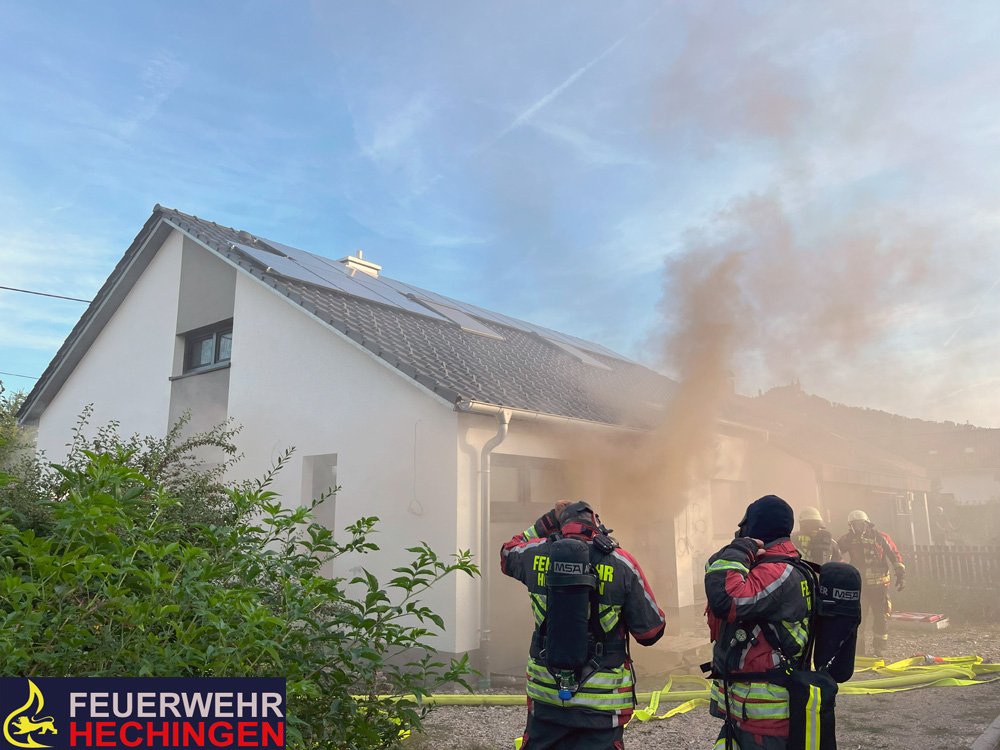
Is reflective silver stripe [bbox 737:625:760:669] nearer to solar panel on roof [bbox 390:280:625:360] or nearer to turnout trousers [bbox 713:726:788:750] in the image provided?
turnout trousers [bbox 713:726:788:750]

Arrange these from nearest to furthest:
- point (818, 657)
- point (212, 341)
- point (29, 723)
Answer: point (29, 723)
point (818, 657)
point (212, 341)

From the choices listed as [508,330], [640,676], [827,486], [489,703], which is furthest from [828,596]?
[827,486]

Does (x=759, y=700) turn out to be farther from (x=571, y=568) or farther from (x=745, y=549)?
(x=571, y=568)

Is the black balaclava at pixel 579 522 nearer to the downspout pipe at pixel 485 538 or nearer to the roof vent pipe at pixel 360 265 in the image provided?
the downspout pipe at pixel 485 538

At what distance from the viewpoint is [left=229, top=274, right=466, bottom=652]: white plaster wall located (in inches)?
285

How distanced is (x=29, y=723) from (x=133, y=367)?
10936mm

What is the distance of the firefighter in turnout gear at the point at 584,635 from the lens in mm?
3232

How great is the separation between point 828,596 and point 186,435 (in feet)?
30.5

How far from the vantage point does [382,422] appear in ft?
25.7

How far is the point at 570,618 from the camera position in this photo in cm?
322

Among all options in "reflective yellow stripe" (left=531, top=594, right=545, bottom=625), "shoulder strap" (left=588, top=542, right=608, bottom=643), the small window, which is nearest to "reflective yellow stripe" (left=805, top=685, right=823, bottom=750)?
"shoulder strap" (left=588, top=542, right=608, bottom=643)

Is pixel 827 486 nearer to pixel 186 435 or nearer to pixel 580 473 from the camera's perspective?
pixel 580 473

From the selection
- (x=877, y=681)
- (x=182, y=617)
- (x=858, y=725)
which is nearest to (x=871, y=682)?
(x=877, y=681)

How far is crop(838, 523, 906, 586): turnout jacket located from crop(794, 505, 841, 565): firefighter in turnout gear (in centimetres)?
22
